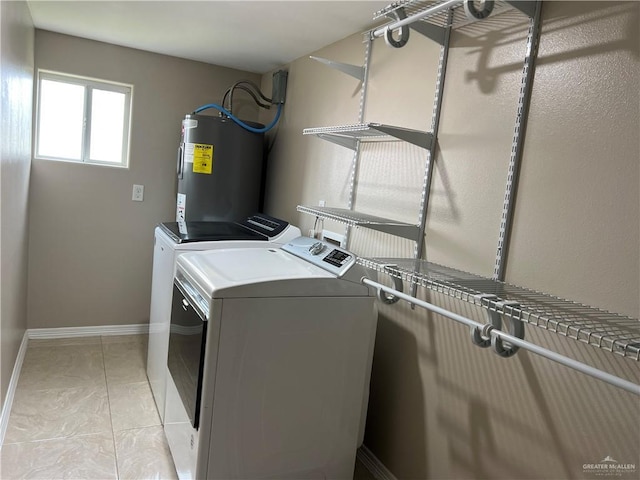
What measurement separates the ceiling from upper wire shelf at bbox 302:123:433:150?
563mm

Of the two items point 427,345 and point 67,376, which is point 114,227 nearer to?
point 67,376

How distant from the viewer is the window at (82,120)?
330cm

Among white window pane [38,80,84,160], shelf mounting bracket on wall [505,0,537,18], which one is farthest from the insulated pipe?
white window pane [38,80,84,160]

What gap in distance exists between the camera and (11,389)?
2.55 meters

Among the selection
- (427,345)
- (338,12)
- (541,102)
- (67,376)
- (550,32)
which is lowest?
(67,376)

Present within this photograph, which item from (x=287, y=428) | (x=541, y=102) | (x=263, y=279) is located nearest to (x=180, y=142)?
(x=263, y=279)

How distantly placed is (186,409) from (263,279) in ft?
2.16

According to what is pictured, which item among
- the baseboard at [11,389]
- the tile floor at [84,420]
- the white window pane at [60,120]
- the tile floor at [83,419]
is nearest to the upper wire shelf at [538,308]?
the tile floor at [84,420]

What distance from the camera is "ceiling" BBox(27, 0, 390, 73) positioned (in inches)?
89.2

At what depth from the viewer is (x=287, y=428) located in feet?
6.13

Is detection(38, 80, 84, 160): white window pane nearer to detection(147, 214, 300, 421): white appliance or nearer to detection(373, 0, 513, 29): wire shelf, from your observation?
detection(147, 214, 300, 421): white appliance

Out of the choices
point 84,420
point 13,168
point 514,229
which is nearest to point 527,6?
point 514,229

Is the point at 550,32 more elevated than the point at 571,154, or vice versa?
the point at 550,32

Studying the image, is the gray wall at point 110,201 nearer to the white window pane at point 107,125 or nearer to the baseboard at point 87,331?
the baseboard at point 87,331
